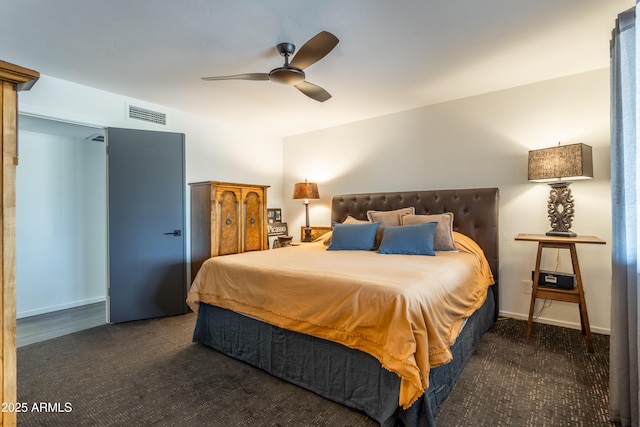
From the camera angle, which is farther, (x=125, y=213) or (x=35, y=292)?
(x=35, y=292)

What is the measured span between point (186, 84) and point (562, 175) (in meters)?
3.69

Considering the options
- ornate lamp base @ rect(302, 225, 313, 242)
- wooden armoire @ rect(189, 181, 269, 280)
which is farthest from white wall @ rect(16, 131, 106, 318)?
ornate lamp base @ rect(302, 225, 313, 242)

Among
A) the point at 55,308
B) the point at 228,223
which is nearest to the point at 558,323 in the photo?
the point at 228,223

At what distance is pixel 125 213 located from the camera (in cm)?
334

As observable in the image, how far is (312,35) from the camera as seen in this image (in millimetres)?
2271

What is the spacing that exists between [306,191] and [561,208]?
3.03m

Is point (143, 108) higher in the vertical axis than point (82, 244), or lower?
higher

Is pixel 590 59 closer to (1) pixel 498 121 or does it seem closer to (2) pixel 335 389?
(1) pixel 498 121

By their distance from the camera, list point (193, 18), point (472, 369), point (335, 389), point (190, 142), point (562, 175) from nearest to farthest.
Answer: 1. point (335, 389)
2. point (193, 18)
3. point (472, 369)
4. point (562, 175)
5. point (190, 142)

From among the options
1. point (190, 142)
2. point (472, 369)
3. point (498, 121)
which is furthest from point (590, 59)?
point (190, 142)

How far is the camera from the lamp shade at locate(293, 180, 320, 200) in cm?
454

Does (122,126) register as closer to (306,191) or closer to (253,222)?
(253,222)

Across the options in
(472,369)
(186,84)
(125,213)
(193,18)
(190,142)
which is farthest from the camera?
(190,142)

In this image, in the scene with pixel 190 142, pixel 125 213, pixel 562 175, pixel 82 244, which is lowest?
pixel 82 244
